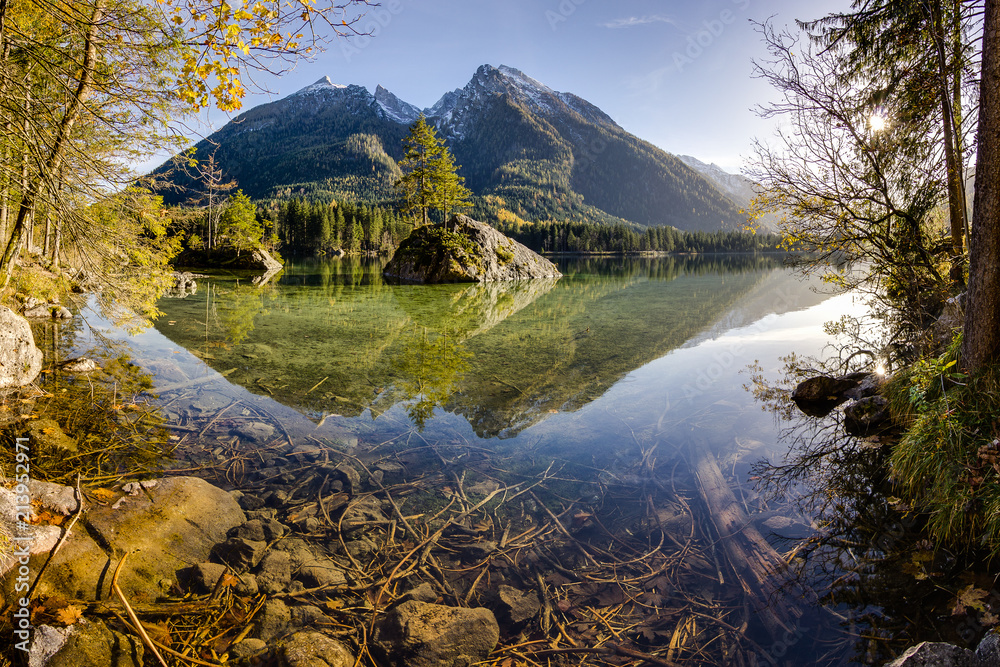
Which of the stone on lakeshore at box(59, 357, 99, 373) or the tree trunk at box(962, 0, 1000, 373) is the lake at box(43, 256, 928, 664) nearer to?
the stone on lakeshore at box(59, 357, 99, 373)

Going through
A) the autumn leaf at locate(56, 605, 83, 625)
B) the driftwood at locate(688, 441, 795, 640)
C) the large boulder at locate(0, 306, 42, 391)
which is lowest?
the driftwood at locate(688, 441, 795, 640)

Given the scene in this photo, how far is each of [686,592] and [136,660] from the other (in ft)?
12.2

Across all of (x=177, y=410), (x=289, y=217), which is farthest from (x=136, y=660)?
(x=289, y=217)

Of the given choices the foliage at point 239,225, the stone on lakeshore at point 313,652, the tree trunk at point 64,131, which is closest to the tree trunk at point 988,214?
the stone on lakeshore at point 313,652

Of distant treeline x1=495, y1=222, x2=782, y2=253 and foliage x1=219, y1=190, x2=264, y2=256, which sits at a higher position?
distant treeline x1=495, y1=222, x2=782, y2=253

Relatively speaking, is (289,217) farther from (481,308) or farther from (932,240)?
(932,240)

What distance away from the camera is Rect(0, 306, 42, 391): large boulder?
7.03m

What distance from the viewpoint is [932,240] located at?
26.1ft

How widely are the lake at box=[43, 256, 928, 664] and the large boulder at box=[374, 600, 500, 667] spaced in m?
0.65

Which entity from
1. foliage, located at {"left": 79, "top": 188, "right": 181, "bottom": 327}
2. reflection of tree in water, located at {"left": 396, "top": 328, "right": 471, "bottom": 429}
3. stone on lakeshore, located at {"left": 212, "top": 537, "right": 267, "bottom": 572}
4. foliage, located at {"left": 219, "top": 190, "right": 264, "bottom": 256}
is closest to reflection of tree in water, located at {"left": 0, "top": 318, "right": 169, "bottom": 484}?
foliage, located at {"left": 79, "top": 188, "right": 181, "bottom": 327}

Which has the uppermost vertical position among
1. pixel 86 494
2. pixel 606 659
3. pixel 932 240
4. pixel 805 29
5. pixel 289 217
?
pixel 289 217

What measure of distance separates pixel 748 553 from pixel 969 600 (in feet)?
4.61

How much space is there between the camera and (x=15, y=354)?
23.9 ft

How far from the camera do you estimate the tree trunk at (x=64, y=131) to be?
411 centimetres
